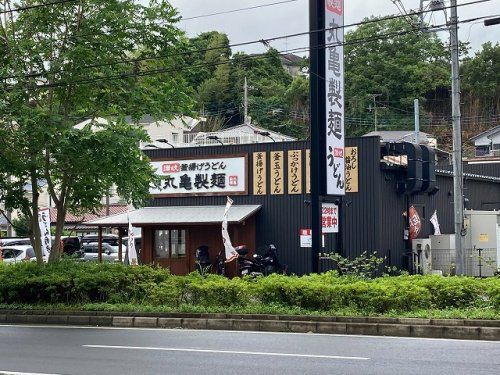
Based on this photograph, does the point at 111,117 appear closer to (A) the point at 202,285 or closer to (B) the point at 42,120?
(B) the point at 42,120

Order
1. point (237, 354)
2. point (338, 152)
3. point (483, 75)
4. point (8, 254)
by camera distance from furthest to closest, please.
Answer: point (483, 75) < point (8, 254) < point (338, 152) < point (237, 354)

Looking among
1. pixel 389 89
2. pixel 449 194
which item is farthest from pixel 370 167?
pixel 389 89

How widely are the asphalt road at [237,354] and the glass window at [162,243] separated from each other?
16.5m

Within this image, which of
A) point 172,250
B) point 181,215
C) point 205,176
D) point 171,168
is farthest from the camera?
point 172,250

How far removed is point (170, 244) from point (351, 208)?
27.2ft

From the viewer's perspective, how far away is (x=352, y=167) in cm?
2786

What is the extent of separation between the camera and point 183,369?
35.4ft

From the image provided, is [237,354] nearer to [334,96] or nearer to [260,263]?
[334,96]

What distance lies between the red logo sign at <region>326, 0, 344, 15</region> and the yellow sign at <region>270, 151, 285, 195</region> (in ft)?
31.1

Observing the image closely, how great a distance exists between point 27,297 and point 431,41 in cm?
6016

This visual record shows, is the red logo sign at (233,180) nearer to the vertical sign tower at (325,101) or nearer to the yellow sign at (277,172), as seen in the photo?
the yellow sign at (277,172)

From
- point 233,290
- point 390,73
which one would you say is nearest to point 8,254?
point 233,290

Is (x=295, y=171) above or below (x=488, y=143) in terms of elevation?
below

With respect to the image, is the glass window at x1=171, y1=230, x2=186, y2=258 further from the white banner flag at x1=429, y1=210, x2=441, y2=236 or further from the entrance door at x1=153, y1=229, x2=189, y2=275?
the white banner flag at x1=429, y1=210, x2=441, y2=236
